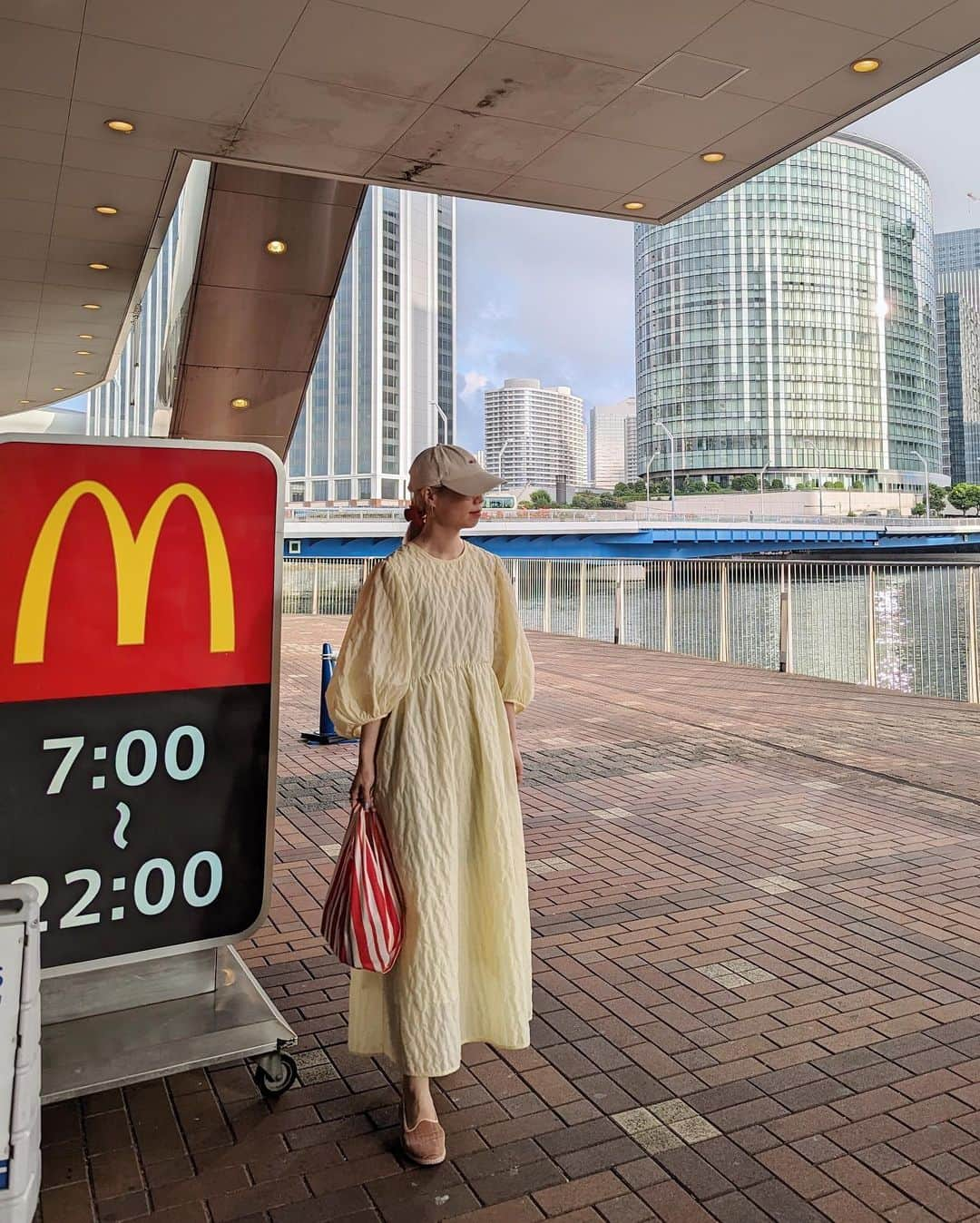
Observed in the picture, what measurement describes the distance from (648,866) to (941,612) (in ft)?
23.7

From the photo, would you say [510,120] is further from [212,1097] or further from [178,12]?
[212,1097]

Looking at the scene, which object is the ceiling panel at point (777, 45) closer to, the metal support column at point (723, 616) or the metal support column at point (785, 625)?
the metal support column at point (785, 625)

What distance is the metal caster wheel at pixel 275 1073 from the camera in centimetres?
306

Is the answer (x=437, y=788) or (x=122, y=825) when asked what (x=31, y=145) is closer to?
(x=122, y=825)

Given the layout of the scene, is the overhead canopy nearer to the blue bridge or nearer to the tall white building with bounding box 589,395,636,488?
the blue bridge

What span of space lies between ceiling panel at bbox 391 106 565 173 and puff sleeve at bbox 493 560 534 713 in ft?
14.2

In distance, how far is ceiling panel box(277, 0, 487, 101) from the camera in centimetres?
516

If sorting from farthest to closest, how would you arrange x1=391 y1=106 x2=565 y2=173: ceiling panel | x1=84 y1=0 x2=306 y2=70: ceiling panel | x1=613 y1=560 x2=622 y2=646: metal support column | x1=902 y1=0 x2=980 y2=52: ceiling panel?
x1=613 y1=560 x2=622 y2=646: metal support column → x1=391 y1=106 x2=565 y2=173: ceiling panel → x1=902 y1=0 x2=980 y2=52: ceiling panel → x1=84 y1=0 x2=306 y2=70: ceiling panel

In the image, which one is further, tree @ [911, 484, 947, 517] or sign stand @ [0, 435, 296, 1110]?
tree @ [911, 484, 947, 517]

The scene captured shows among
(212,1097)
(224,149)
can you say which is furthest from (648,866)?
(224,149)

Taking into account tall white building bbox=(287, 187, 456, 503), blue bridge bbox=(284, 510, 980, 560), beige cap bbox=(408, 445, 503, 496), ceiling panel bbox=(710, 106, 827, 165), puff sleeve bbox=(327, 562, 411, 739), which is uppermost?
tall white building bbox=(287, 187, 456, 503)

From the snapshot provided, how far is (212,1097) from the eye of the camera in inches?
122

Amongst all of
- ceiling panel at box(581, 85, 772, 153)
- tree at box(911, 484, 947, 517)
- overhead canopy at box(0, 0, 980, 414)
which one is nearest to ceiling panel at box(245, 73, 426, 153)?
overhead canopy at box(0, 0, 980, 414)

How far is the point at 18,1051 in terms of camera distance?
2299 millimetres
